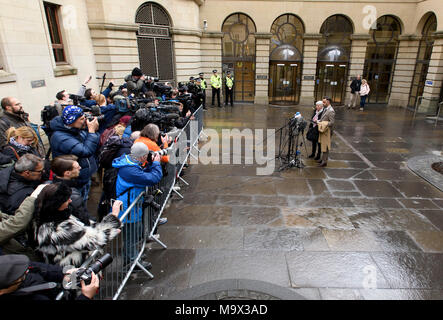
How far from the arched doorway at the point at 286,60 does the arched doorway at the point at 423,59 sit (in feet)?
22.5

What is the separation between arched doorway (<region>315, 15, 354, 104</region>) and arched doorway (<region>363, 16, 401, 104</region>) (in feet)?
5.11

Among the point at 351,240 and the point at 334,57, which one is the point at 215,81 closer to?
the point at 334,57

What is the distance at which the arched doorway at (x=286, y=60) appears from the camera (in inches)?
688

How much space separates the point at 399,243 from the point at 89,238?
4.66 metres

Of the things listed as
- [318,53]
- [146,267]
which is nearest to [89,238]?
[146,267]

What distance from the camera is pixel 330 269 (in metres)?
4.11

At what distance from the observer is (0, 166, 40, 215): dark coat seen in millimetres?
3109

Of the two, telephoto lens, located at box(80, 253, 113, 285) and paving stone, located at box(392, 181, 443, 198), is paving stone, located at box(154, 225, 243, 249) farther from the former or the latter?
paving stone, located at box(392, 181, 443, 198)

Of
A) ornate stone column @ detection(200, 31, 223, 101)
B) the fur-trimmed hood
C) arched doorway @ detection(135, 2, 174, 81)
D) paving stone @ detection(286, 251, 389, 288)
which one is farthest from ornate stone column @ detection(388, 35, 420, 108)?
the fur-trimmed hood

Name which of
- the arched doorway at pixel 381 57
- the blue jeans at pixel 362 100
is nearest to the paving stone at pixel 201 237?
the blue jeans at pixel 362 100

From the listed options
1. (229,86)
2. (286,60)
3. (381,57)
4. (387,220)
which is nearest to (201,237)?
(387,220)

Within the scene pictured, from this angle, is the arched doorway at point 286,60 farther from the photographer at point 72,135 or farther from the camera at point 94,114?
the photographer at point 72,135
